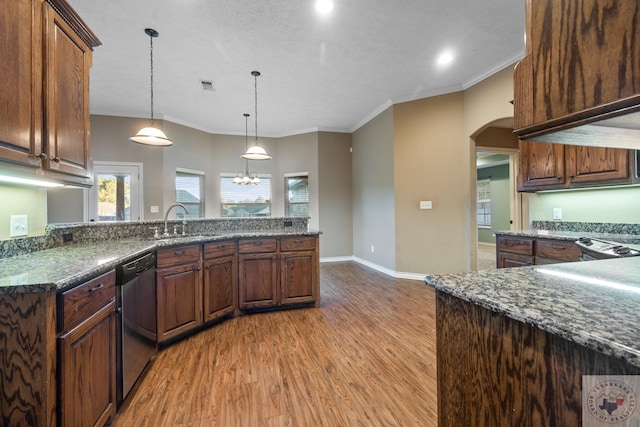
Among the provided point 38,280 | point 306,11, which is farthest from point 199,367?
point 306,11

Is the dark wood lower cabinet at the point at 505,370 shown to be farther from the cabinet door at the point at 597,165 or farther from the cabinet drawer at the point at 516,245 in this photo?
the cabinet door at the point at 597,165

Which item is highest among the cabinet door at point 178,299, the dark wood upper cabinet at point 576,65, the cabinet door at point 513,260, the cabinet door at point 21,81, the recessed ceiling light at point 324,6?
the recessed ceiling light at point 324,6

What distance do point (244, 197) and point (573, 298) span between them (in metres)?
6.29

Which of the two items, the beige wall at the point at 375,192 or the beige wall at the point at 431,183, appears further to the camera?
the beige wall at the point at 375,192

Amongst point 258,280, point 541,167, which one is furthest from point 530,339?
point 541,167

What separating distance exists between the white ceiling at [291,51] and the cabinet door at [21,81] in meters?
1.59

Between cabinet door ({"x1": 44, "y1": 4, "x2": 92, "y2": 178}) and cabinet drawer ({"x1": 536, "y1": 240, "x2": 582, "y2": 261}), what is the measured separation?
3705 millimetres

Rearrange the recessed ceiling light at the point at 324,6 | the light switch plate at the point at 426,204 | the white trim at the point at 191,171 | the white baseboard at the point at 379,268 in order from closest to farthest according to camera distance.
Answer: the recessed ceiling light at the point at 324,6 < the light switch plate at the point at 426,204 < the white baseboard at the point at 379,268 < the white trim at the point at 191,171

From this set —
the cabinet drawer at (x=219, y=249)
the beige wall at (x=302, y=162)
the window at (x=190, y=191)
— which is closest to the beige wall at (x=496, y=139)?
the beige wall at (x=302, y=162)

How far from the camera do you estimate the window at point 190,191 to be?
5.63 metres

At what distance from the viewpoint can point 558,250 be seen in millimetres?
2396

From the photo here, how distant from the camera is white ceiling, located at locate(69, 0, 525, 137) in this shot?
260 cm

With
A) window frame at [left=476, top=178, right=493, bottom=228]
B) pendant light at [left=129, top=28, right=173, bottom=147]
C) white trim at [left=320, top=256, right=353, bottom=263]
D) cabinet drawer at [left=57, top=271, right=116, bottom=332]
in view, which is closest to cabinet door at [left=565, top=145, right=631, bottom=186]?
cabinet drawer at [left=57, top=271, right=116, bottom=332]

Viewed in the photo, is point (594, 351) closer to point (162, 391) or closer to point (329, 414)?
point (329, 414)
